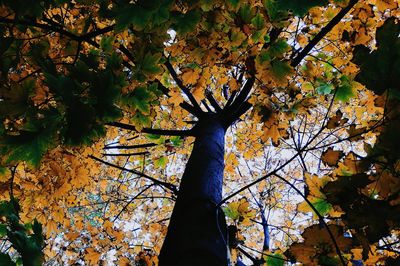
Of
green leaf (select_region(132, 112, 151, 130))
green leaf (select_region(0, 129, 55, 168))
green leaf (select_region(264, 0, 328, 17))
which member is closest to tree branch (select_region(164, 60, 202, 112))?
green leaf (select_region(132, 112, 151, 130))

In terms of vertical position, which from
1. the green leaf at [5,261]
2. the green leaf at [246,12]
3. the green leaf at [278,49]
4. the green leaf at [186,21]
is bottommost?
the green leaf at [5,261]

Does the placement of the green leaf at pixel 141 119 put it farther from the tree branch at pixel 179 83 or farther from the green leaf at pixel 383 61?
the green leaf at pixel 383 61

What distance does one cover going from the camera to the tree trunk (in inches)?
45.1

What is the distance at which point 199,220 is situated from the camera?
1314mm

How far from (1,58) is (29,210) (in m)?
1.56

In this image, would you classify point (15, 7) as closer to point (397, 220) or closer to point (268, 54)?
point (268, 54)

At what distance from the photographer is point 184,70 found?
1978 millimetres

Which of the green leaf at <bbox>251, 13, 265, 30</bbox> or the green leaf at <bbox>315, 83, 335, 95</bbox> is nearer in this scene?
the green leaf at <bbox>251, 13, 265, 30</bbox>

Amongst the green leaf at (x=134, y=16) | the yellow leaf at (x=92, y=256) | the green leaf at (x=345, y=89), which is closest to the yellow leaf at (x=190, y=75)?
the green leaf at (x=345, y=89)

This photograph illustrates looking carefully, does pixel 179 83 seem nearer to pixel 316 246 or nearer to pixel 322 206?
pixel 322 206

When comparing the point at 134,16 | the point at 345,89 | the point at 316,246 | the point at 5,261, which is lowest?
the point at 5,261

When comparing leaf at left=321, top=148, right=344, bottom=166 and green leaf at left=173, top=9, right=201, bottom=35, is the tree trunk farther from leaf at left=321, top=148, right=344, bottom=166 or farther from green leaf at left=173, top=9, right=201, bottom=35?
green leaf at left=173, top=9, right=201, bottom=35

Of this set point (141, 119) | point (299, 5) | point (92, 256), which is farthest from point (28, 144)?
point (92, 256)

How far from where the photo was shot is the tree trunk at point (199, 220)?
115 cm
